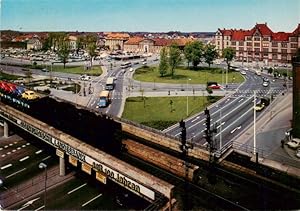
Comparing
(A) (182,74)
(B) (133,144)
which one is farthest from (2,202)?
(A) (182,74)

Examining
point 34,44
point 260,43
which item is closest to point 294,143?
point 260,43

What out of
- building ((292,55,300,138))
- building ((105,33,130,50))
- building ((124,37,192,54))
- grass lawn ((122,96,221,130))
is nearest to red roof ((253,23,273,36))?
building ((124,37,192,54))

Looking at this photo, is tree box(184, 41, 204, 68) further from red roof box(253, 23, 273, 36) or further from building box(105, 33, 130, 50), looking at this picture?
building box(105, 33, 130, 50)

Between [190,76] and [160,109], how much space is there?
20032mm

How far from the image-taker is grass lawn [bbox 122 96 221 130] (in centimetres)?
2978

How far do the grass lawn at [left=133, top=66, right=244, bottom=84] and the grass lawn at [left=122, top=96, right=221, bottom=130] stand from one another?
1079 centimetres

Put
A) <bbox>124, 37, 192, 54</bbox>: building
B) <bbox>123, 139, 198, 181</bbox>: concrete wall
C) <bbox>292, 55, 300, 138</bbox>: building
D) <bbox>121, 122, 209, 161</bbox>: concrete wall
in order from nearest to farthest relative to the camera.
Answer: <bbox>123, 139, 198, 181</bbox>: concrete wall, <bbox>121, 122, 209, 161</bbox>: concrete wall, <bbox>292, 55, 300, 138</bbox>: building, <bbox>124, 37, 192, 54</bbox>: building

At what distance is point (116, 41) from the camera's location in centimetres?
10694

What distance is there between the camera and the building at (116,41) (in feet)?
347

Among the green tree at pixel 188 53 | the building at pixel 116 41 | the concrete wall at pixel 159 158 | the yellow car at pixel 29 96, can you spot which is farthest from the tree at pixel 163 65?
the building at pixel 116 41

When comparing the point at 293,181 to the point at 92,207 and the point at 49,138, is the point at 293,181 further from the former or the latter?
the point at 49,138

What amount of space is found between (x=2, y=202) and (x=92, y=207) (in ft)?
15.6

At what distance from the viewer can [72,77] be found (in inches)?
2068

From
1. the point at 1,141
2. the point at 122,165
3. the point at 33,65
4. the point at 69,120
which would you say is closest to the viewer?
the point at 122,165
